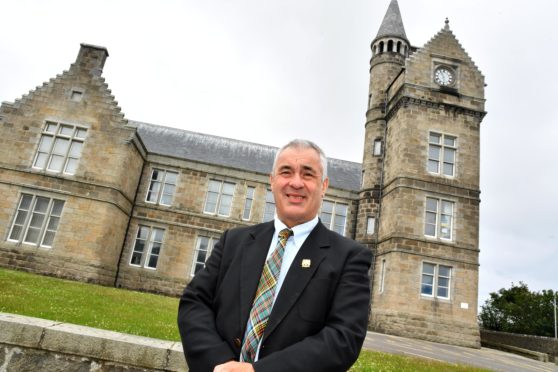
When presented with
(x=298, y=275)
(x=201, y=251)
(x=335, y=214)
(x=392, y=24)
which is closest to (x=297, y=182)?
(x=298, y=275)

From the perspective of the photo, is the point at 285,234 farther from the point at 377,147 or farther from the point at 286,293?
the point at 377,147

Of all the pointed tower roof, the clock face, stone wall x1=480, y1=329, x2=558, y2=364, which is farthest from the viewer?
the pointed tower roof

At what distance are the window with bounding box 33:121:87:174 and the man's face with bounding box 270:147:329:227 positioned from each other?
18.6 m

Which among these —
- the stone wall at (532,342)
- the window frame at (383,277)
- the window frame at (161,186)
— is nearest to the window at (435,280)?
the window frame at (383,277)

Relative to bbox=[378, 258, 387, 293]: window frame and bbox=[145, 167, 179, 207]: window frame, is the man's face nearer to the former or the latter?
bbox=[378, 258, 387, 293]: window frame

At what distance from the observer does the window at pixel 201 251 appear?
840 inches

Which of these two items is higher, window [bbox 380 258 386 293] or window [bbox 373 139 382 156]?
window [bbox 373 139 382 156]

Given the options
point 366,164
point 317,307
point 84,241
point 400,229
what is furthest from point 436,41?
point 317,307

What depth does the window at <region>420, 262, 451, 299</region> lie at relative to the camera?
57.4 ft

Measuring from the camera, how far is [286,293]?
7.52ft

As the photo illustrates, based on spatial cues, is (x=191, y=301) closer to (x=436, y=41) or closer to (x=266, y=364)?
(x=266, y=364)

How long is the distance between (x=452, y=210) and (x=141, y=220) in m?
16.3

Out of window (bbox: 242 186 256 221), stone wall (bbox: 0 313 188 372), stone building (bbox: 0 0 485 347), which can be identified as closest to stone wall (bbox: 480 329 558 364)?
stone building (bbox: 0 0 485 347)

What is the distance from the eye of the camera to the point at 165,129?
26531mm
